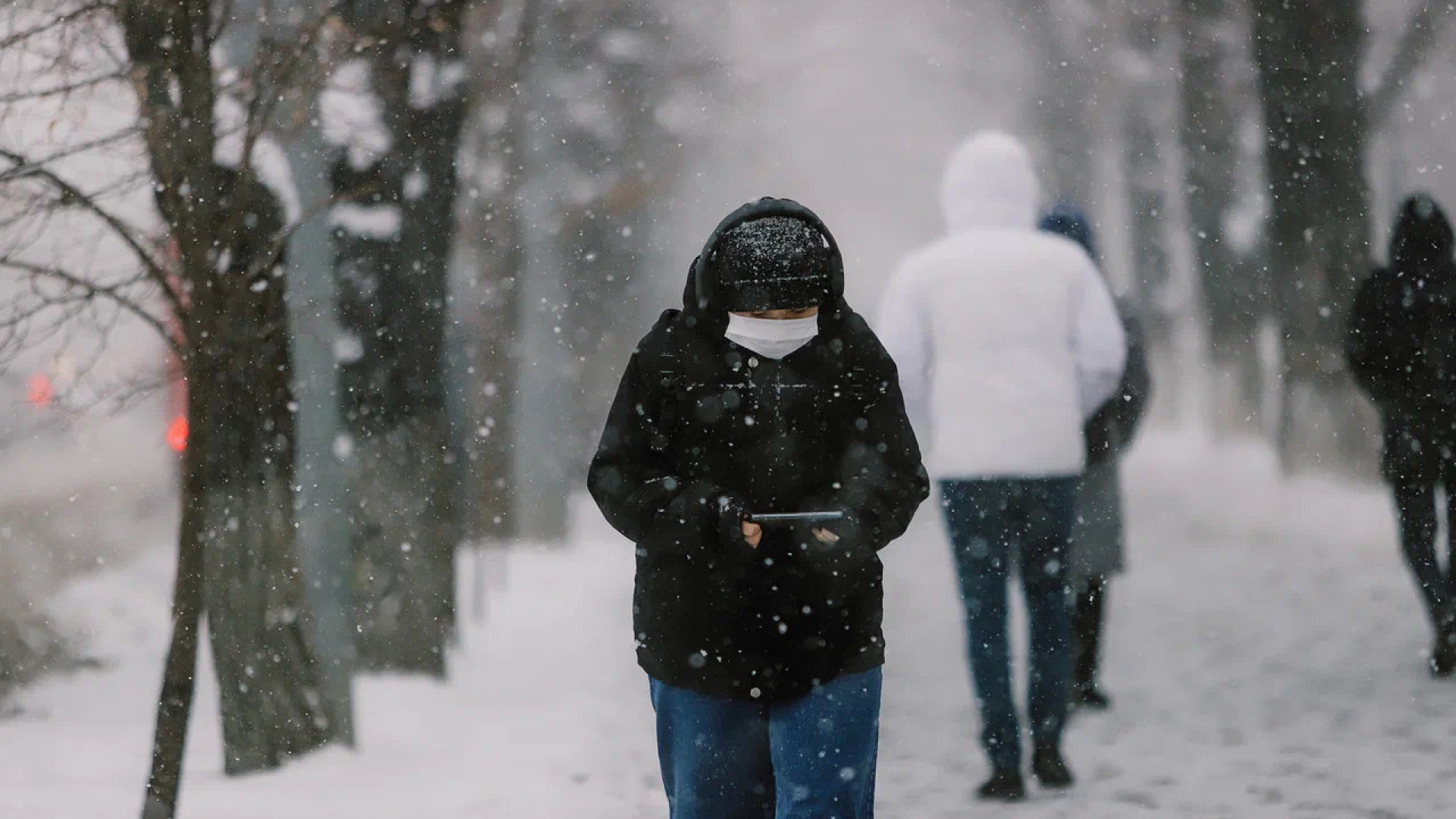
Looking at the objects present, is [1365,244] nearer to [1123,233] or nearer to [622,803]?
[622,803]

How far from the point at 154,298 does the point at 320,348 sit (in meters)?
1.27

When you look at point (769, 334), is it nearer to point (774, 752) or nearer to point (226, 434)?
point (774, 752)

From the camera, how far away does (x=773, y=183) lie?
71.9 ft

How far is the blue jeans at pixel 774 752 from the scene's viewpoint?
3531 millimetres

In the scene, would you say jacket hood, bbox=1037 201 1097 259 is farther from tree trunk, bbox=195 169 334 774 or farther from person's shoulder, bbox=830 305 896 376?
person's shoulder, bbox=830 305 896 376

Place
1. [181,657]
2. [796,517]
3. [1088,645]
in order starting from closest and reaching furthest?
1. [796,517]
2. [181,657]
3. [1088,645]

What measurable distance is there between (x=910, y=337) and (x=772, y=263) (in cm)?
217

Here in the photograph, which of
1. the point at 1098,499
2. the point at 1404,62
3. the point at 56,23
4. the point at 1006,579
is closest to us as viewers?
the point at 56,23

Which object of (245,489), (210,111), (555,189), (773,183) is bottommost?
(245,489)

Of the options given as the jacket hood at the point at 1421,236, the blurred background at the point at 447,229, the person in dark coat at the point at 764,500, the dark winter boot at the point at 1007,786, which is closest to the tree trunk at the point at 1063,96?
the blurred background at the point at 447,229

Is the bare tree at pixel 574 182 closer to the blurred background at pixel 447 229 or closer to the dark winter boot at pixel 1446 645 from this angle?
the blurred background at pixel 447 229

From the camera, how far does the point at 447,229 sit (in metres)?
7.79

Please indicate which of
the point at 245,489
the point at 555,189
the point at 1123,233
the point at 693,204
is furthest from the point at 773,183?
the point at 245,489

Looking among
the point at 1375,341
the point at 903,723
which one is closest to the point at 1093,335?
the point at 1375,341
